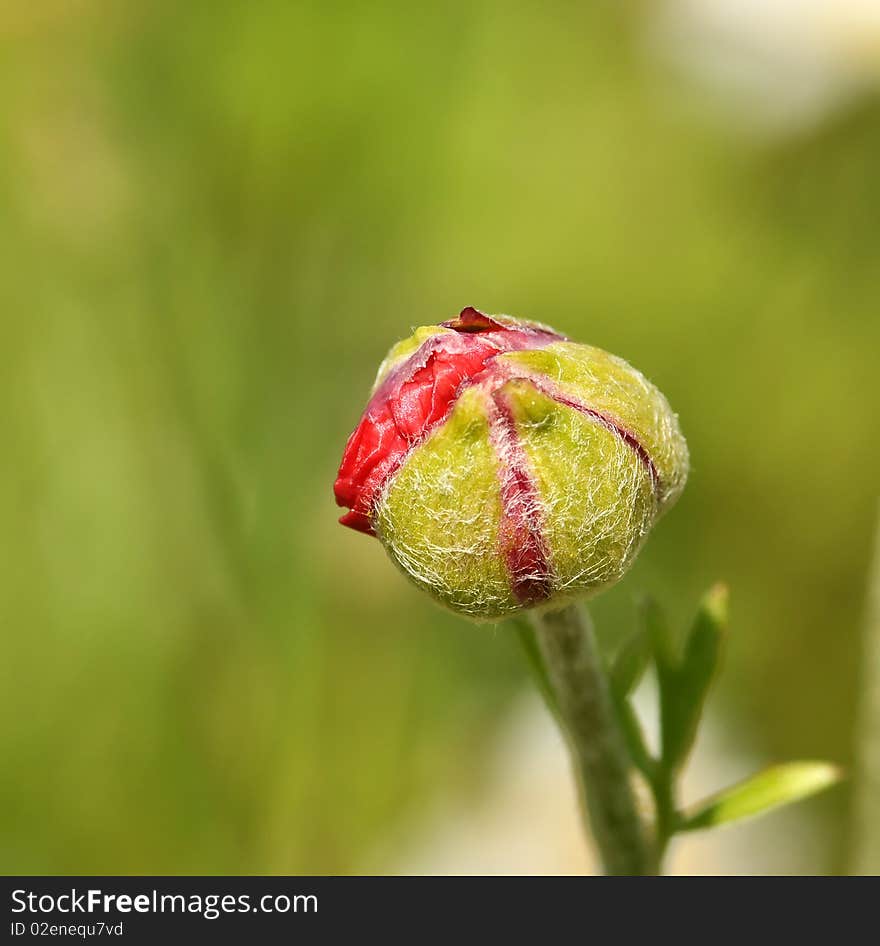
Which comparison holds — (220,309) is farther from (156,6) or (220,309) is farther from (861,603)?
(861,603)

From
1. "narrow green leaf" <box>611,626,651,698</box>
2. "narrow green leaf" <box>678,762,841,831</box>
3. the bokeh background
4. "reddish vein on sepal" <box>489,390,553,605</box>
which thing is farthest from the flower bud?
the bokeh background

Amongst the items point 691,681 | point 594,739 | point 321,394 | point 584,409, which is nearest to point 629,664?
point 691,681

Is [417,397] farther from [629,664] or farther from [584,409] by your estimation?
[629,664]

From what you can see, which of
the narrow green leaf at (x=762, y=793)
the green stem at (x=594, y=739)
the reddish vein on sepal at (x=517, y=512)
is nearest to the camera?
the reddish vein on sepal at (x=517, y=512)

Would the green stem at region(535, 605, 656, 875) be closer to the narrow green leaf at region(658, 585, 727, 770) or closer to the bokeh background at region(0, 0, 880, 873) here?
the narrow green leaf at region(658, 585, 727, 770)

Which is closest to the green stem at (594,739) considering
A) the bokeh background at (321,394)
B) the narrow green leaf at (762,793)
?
the narrow green leaf at (762,793)

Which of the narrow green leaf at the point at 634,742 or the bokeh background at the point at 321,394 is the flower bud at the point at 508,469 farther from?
the bokeh background at the point at 321,394
